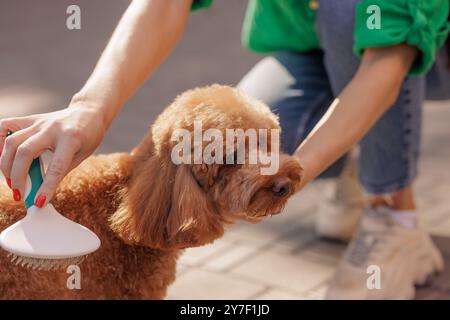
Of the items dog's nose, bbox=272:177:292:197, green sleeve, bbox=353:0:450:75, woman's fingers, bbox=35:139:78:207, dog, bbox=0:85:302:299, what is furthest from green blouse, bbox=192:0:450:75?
woman's fingers, bbox=35:139:78:207

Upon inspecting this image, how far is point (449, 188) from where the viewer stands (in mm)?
2850

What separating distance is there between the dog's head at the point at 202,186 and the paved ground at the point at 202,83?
0.70 m

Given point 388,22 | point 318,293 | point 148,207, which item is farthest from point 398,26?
point 318,293

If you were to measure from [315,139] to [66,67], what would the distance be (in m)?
2.47

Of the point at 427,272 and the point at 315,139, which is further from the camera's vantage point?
the point at 427,272

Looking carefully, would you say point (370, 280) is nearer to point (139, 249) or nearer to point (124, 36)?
point (139, 249)

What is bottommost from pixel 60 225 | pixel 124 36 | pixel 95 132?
pixel 60 225

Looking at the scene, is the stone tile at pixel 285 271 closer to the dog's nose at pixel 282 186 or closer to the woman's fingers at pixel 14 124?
the dog's nose at pixel 282 186

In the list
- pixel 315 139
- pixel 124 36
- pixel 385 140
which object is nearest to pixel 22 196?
Answer: pixel 124 36

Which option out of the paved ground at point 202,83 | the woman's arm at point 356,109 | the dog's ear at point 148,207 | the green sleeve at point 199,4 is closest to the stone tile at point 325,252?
the paved ground at point 202,83

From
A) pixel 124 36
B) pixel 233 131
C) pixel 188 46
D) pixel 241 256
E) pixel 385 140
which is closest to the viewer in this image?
pixel 233 131

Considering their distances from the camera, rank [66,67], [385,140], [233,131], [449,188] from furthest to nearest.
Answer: [66,67] < [449,188] < [385,140] < [233,131]

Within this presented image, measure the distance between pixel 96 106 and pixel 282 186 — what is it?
370 millimetres

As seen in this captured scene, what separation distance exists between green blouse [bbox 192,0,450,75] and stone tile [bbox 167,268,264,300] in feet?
2.35
